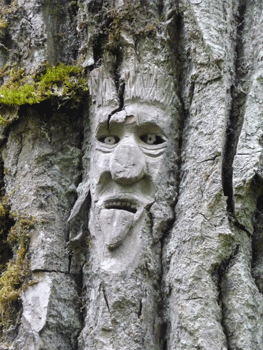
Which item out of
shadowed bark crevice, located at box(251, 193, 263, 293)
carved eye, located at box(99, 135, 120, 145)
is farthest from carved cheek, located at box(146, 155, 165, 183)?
shadowed bark crevice, located at box(251, 193, 263, 293)

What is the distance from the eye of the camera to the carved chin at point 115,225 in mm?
3027

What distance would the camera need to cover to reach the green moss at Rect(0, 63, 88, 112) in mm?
3441

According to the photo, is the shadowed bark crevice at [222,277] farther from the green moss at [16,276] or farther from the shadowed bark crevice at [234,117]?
the green moss at [16,276]

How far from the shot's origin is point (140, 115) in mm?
3246

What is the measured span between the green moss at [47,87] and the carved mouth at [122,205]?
0.80 m

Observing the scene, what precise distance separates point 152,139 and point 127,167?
313 mm

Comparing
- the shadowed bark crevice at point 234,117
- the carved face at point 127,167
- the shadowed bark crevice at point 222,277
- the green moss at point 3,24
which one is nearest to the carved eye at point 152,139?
the carved face at point 127,167

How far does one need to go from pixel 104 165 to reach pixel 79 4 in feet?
4.12

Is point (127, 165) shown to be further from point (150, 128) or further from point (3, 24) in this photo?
point (3, 24)

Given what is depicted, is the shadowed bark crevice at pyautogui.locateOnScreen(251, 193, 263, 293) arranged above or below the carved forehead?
below

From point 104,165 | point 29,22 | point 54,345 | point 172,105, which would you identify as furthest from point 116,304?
point 29,22

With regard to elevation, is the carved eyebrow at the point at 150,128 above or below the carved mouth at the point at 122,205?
above

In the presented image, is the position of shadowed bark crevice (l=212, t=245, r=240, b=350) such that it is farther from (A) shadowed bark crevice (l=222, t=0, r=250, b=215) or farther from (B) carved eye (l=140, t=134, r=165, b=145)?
(B) carved eye (l=140, t=134, r=165, b=145)

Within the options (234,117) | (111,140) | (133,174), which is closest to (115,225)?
(133,174)
